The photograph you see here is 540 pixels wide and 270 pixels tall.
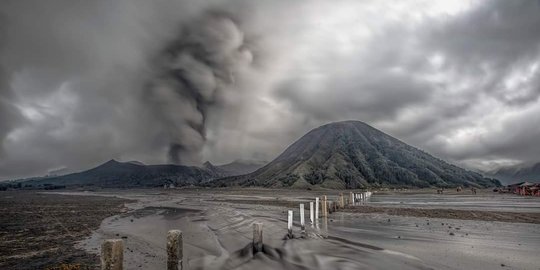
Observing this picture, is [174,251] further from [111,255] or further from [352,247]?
[352,247]

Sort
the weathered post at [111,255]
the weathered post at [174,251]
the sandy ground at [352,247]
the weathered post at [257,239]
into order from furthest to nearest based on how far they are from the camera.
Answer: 1. the weathered post at [257,239]
2. the sandy ground at [352,247]
3. the weathered post at [174,251]
4. the weathered post at [111,255]

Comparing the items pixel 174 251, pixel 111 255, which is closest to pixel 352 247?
pixel 174 251

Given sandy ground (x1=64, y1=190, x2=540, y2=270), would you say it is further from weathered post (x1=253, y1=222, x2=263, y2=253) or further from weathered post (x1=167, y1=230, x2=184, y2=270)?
weathered post (x1=167, y1=230, x2=184, y2=270)

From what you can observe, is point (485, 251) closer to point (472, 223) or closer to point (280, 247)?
point (280, 247)

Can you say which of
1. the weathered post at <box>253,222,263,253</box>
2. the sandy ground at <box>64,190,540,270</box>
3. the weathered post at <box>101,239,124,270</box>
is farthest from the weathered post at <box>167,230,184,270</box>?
the weathered post at <box>253,222,263,253</box>

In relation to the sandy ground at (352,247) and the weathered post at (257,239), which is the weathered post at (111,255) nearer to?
the sandy ground at (352,247)

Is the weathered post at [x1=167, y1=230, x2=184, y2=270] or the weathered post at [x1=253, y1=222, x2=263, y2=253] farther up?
the weathered post at [x1=167, y1=230, x2=184, y2=270]

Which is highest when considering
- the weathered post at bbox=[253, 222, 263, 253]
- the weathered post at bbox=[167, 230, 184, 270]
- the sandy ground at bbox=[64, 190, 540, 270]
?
the weathered post at bbox=[167, 230, 184, 270]

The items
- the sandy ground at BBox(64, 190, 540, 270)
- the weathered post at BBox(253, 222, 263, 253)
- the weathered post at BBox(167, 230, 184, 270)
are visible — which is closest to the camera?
the weathered post at BBox(167, 230, 184, 270)

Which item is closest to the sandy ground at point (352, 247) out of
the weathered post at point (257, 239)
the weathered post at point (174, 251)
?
the weathered post at point (257, 239)
